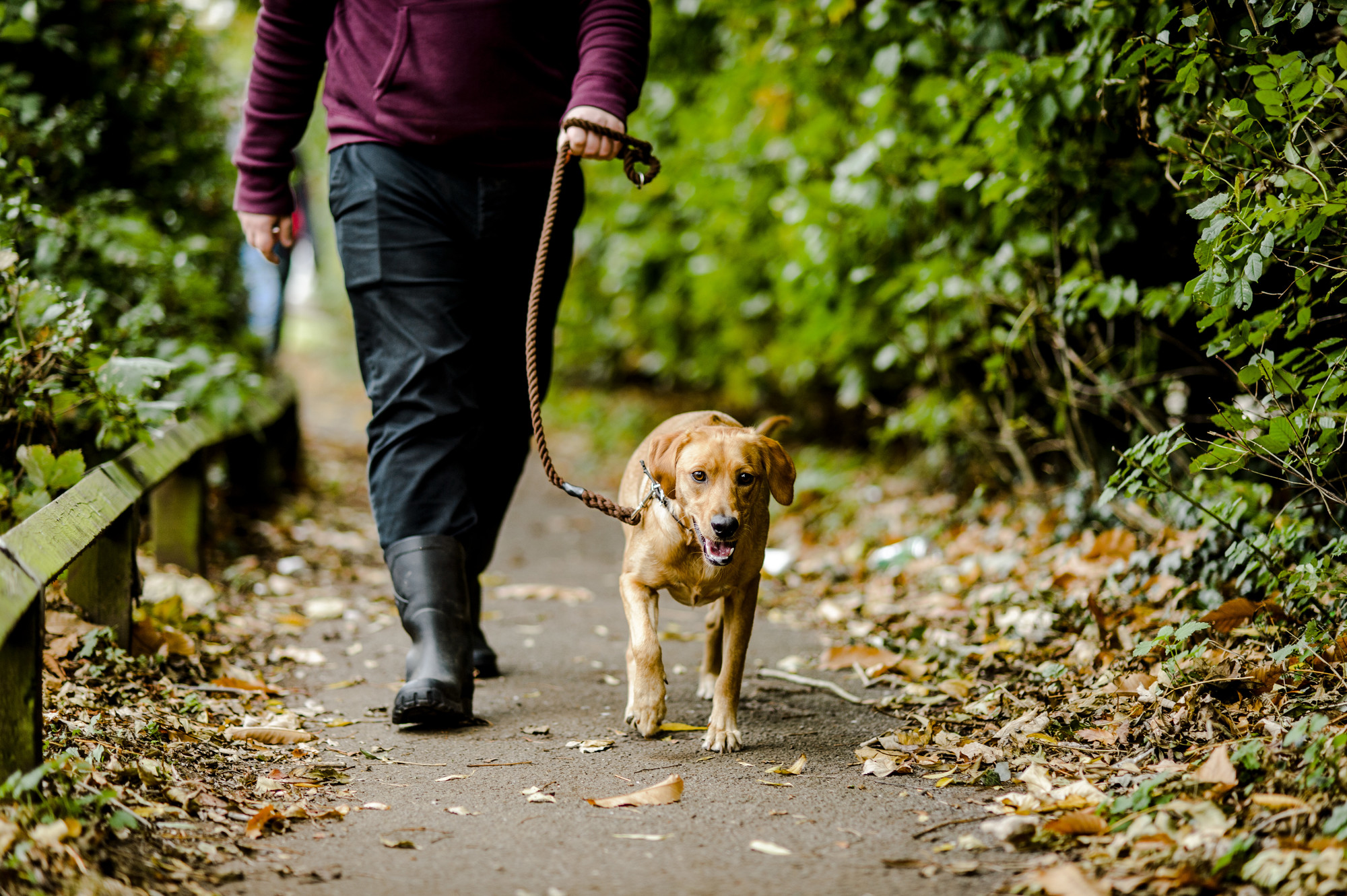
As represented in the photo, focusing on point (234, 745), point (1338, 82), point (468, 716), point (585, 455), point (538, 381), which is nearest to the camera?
point (1338, 82)

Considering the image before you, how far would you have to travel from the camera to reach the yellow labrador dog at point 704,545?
3.05 metres

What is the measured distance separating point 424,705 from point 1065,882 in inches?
66.2

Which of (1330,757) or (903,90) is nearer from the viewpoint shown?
(1330,757)

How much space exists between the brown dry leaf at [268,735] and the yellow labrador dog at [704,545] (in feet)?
2.88

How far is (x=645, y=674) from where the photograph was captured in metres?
3.07

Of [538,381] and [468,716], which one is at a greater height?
[538,381]

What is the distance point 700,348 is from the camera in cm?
1024

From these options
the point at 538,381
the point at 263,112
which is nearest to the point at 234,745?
the point at 538,381

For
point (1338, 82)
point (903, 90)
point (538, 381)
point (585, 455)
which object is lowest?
point (585, 455)

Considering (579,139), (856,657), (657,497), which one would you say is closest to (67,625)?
(657,497)

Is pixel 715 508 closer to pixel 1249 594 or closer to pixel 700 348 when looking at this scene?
pixel 1249 594

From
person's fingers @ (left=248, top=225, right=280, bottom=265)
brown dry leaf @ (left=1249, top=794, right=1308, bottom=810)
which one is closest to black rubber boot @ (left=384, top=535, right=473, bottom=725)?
person's fingers @ (left=248, top=225, right=280, bottom=265)

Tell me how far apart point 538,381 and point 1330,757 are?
222 cm

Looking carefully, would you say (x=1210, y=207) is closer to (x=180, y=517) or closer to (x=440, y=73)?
(x=440, y=73)
